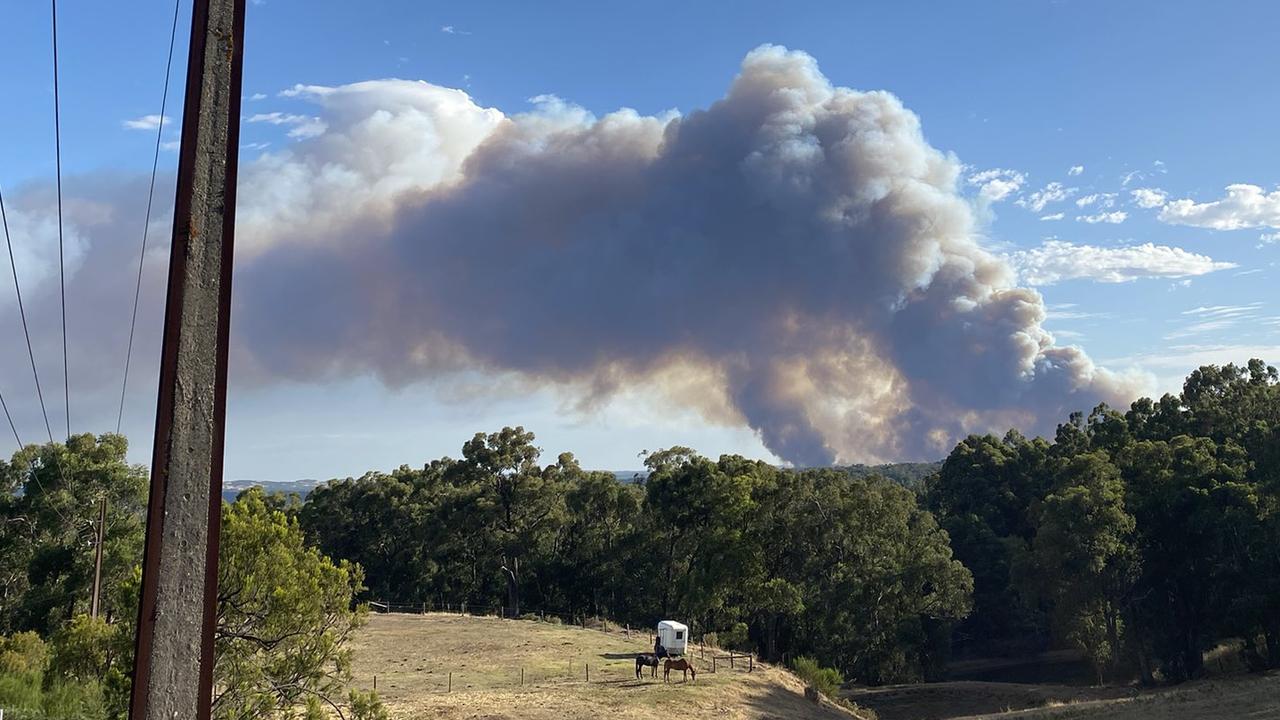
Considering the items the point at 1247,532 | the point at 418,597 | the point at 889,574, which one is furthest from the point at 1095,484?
the point at 418,597

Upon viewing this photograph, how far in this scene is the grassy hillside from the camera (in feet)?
116

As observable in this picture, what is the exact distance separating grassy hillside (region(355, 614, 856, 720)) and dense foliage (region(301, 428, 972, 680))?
15063 mm

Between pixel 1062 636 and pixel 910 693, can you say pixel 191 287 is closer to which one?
pixel 910 693

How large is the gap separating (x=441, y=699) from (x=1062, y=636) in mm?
55955

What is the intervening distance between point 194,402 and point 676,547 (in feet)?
249

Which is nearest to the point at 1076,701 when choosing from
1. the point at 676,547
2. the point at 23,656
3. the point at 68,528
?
the point at 676,547

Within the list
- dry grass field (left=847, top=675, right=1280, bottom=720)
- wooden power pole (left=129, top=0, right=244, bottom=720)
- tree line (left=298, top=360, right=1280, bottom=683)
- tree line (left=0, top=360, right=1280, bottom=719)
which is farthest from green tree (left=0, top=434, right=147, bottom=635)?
wooden power pole (left=129, top=0, right=244, bottom=720)

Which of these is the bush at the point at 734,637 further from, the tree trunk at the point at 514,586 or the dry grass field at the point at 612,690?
the tree trunk at the point at 514,586

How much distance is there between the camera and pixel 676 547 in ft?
261

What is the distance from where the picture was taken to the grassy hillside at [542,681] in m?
35.4

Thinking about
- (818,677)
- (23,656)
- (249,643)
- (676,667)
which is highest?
(249,643)

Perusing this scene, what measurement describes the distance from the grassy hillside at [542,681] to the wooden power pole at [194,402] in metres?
27.7

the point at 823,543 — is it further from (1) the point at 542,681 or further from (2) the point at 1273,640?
(1) the point at 542,681

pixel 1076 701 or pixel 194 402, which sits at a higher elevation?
pixel 194 402
